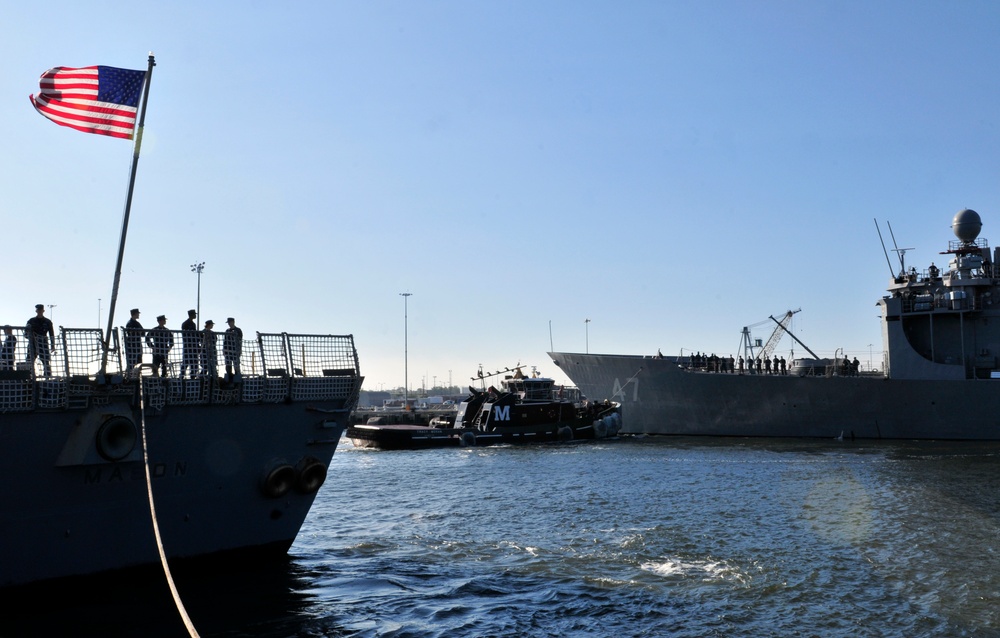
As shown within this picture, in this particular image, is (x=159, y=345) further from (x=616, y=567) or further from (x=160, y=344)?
(x=616, y=567)

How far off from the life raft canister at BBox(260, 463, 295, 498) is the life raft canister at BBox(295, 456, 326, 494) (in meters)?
0.15

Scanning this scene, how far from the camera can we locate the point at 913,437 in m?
38.9

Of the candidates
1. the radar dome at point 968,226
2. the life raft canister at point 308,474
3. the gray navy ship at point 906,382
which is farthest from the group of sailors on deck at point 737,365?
the life raft canister at point 308,474

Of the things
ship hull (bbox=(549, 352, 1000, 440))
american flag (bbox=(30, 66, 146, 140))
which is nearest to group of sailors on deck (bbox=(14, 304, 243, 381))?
american flag (bbox=(30, 66, 146, 140))

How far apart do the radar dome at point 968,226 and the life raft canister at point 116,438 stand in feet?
135

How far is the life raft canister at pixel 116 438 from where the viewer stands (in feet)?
35.9

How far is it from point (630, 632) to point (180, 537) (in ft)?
22.0

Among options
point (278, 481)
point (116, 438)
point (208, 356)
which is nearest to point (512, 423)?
point (278, 481)

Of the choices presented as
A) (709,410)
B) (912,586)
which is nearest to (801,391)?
(709,410)

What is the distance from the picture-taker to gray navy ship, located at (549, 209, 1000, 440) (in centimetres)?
3788

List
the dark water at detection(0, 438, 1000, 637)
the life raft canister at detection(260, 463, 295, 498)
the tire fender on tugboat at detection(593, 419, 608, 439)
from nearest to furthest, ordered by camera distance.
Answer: the dark water at detection(0, 438, 1000, 637), the life raft canister at detection(260, 463, 295, 498), the tire fender on tugboat at detection(593, 419, 608, 439)

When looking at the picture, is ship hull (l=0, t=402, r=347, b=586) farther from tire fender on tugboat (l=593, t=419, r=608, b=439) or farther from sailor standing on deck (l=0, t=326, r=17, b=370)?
tire fender on tugboat (l=593, t=419, r=608, b=439)

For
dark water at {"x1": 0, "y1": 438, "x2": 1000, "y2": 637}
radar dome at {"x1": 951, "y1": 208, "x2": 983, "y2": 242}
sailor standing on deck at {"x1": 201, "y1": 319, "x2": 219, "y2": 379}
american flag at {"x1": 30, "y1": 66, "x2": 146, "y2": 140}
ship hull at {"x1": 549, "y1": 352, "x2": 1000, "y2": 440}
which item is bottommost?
dark water at {"x1": 0, "y1": 438, "x2": 1000, "y2": 637}

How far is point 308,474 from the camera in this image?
43.6ft
